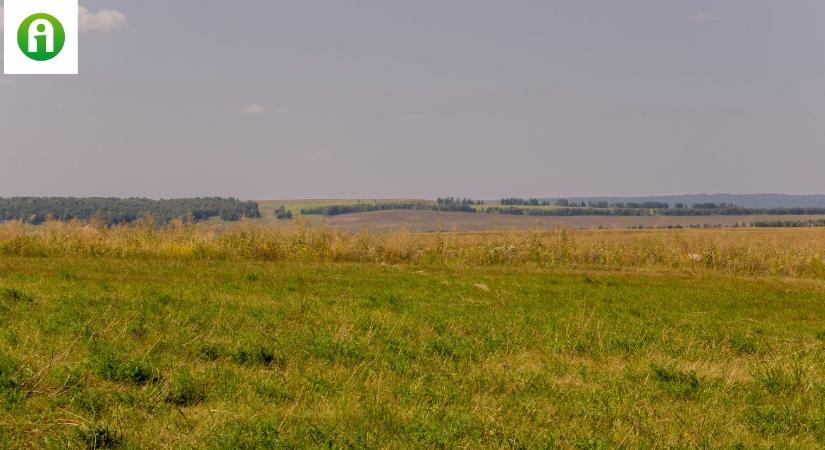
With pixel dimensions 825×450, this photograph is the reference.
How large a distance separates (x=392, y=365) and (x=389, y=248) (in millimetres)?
19525

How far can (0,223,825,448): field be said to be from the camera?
657 centimetres

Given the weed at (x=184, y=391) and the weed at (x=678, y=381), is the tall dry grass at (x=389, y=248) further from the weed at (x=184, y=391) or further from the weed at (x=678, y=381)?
the weed at (x=184, y=391)

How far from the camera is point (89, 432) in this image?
19.8 ft

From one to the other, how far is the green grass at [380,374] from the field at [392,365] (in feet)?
0.10

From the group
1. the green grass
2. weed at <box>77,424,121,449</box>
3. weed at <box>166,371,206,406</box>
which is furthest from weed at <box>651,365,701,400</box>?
weed at <box>77,424,121,449</box>

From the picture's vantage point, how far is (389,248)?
28297mm

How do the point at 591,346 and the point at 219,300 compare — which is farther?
the point at 219,300

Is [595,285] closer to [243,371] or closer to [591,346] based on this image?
[591,346]

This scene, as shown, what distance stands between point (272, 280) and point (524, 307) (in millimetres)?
7112

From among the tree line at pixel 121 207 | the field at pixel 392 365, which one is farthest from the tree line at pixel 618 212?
the field at pixel 392 365

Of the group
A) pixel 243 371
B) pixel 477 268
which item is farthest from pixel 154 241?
pixel 243 371

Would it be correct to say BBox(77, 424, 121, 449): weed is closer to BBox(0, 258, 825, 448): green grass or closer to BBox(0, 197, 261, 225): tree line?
BBox(0, 258, 825, 448): green grass

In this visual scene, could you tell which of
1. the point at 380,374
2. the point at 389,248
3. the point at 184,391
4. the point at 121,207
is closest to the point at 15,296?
the point at 184,391

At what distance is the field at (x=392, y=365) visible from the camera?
21.6 ft
